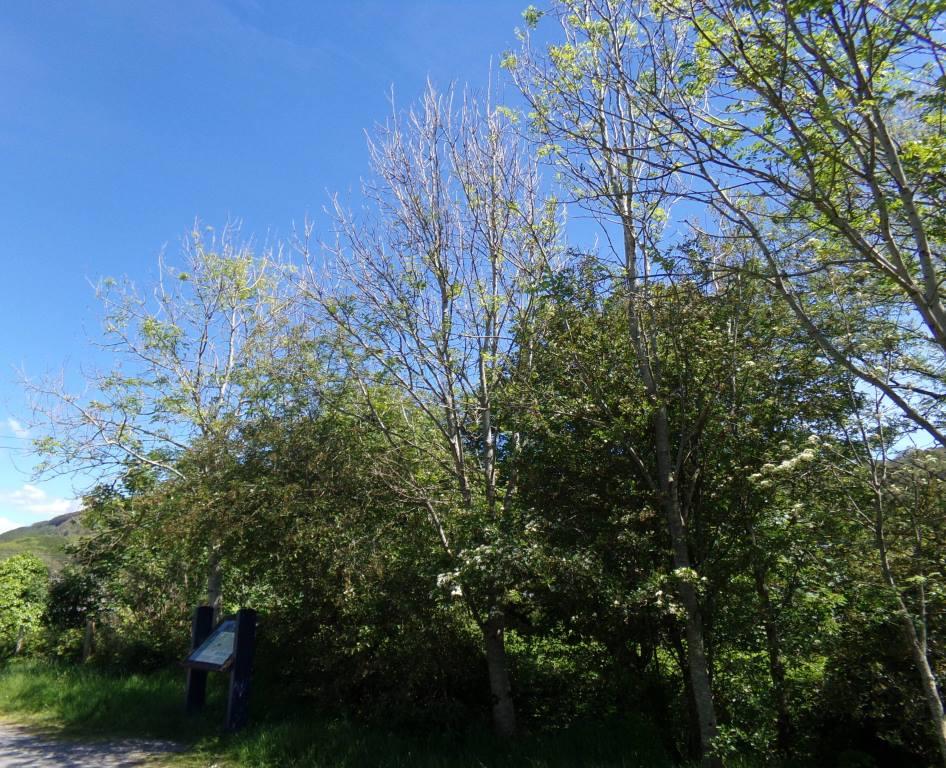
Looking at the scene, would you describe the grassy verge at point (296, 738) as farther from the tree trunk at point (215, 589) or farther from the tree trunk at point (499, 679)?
the tree trunk at point (215, 589)

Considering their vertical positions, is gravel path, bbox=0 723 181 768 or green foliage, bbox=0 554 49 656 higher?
green foliage, bbox=0 554 49 656

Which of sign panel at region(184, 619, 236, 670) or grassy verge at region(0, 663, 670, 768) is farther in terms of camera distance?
sign panel at region(184, 619, 236, 670)

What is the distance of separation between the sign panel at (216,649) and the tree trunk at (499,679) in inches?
125

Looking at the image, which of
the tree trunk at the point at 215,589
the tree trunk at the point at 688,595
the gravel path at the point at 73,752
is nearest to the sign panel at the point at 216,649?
the gravel path at the point at 73,752

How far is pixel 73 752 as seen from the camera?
24.0 feet

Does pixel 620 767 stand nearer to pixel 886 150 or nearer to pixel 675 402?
pixel 675 402

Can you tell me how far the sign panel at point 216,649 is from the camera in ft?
26.2

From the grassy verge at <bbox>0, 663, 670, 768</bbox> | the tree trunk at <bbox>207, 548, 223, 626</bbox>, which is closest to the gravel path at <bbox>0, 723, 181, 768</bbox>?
the grassy verge at <bbox>0, 663, 670, 768</bbox>

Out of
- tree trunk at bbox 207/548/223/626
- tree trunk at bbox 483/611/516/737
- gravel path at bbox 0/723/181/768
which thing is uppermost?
tree trunk at bbox 207/548/223/626

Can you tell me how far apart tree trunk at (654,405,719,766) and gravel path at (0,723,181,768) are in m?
5.69

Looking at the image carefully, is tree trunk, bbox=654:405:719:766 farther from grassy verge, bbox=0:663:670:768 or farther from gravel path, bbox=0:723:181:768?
gravel path, bbox=0:723:181:768

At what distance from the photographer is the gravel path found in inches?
269

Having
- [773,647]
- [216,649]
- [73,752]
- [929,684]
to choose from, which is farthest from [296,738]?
[929,684]

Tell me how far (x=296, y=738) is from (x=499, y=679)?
232 cm
